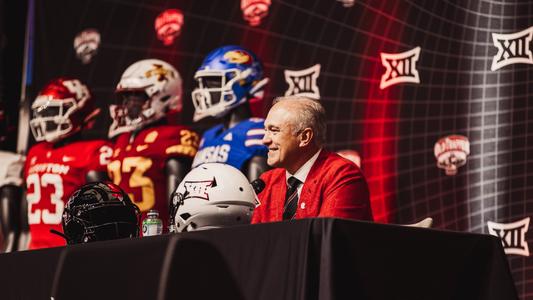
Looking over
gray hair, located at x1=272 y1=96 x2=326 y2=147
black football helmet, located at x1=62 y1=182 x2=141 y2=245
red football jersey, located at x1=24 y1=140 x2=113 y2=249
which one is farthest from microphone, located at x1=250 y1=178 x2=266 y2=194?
red football jersey, located at x1=24 y1=140 x2=113 y2=249

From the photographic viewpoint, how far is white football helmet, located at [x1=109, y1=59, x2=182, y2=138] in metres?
4.65

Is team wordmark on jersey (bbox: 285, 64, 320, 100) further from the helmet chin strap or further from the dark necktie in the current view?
the dark necktie

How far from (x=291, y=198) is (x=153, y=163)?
1492mm

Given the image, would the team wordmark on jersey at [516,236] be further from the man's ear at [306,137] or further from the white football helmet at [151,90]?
the white football helmet at [151,90]

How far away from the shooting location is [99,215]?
303 cm

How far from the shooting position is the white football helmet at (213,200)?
2.85m

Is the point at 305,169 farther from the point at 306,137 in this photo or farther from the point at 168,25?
the point at 168,25

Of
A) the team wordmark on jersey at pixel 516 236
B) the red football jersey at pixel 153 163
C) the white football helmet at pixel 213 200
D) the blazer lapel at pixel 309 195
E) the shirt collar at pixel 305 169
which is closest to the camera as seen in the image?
the white football helmet at pixel 213 200

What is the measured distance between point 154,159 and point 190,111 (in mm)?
755

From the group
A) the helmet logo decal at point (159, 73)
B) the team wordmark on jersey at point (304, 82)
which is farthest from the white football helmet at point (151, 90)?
the team wordmark on jersey at point (304, 82)

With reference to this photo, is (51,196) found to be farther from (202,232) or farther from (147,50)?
(202,232)

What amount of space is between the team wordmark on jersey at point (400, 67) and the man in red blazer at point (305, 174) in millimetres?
1069

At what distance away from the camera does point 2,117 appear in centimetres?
558

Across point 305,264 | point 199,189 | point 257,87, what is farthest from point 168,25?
point 305,264
